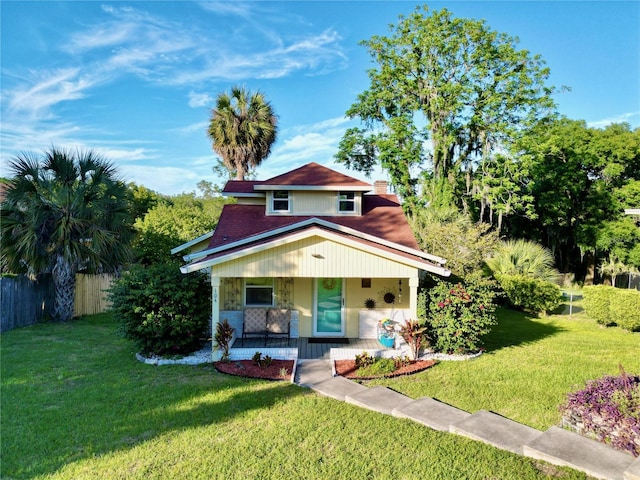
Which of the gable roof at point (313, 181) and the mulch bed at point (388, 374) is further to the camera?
the gable roof at point (313, 181)

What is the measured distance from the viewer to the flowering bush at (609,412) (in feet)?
17.4

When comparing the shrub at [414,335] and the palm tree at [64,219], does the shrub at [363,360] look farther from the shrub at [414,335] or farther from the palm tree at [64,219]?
the palm tree at [64,219]

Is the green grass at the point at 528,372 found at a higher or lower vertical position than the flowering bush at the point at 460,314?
lower

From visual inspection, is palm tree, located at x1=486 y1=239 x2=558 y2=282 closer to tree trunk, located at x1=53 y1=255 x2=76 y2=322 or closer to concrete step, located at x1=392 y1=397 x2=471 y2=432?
concrete step, located at x1=392 y1=397 x2=471 y2=432

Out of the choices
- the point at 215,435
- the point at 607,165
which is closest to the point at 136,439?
the point at 215,435

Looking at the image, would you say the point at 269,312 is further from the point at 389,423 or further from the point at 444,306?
the point at 389,423

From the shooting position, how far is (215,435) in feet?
19.4

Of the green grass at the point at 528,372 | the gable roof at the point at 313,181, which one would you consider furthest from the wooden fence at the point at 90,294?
the green grass at the point at 528,372

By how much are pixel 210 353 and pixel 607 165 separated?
1194 inches

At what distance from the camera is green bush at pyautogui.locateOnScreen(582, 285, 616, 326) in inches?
577

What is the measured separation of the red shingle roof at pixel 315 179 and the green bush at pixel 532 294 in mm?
9643

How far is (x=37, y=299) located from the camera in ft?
47.7

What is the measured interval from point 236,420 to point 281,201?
896 centimetres

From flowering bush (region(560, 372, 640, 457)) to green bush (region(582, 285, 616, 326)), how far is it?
31.4 feet
